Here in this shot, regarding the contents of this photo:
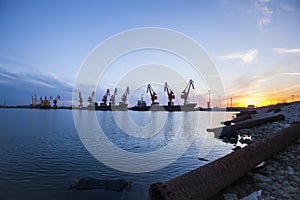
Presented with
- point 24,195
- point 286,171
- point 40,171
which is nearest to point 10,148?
point 40,171

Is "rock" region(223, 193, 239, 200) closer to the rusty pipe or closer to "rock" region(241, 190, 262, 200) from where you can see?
"rock" region(241, 190, 262, 200)

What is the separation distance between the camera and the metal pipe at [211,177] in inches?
131

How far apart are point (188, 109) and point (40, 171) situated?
384ft

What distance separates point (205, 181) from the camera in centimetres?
383

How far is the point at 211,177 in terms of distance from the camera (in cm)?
399

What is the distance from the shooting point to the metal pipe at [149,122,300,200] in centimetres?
334

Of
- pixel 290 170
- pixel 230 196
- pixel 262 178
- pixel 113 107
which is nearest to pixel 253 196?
pixel 230 196

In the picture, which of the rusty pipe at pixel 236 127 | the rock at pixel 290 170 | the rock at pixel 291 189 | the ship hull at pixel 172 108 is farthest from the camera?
the ship hull at pixel 172 108

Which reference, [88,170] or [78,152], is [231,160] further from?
[78,152]

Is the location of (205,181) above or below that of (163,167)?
above

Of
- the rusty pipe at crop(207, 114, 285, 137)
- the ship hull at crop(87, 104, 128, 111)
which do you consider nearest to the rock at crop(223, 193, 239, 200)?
the rusty pipe at crop(207, 114, 285, 137)

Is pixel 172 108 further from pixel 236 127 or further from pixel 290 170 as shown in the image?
pixel 290 170

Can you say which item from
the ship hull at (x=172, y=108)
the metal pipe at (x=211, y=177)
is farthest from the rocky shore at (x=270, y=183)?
the ship hull at (x=172, y=108)

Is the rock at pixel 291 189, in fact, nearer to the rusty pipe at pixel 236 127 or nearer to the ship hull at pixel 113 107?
the rusty pipe at pixel 236 127
